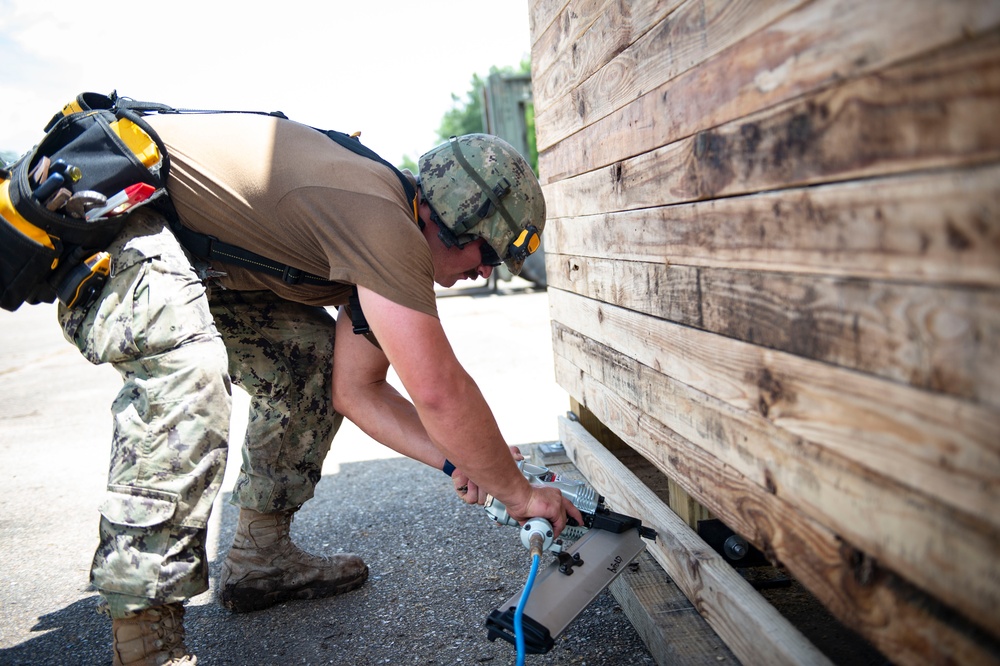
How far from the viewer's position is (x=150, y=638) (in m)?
2.11

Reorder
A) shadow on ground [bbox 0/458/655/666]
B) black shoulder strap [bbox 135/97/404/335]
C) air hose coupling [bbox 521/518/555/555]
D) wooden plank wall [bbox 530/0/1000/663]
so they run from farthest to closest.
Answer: shadow on ground [bbox 0/458/655/666] → black shoulder strap [bbox 135/97/404/335] → air hose coupling [bbox 521/518/555/555] → wooden plank wall [bbox 530/0/1000/663]

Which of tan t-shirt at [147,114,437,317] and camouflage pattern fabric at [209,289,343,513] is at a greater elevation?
tan t-shirt at [147,114,437,317]

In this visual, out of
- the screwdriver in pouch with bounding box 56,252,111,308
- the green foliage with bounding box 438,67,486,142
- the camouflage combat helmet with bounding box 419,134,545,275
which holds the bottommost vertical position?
the screwdriver in pouch with bounding box 56,252,111,308

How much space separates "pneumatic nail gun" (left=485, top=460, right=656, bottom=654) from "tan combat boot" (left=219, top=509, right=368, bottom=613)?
83 cm

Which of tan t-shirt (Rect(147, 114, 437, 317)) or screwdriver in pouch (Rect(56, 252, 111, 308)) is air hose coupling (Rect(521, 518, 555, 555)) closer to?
tan t-shirt (Rect(147, 114, 437, 317))

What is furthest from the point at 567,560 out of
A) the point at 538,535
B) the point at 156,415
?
the point at 156,415

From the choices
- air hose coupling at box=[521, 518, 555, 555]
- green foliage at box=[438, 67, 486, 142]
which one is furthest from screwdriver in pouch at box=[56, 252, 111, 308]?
green foliage at box=[438, 67, 486, 142]

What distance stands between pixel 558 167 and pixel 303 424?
5.03ft

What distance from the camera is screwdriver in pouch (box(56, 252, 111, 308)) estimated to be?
206 centimetres

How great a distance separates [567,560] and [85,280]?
1607 millimetres

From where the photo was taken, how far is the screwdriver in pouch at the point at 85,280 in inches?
81.2

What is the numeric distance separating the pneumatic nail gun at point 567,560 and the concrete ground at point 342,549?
30cm

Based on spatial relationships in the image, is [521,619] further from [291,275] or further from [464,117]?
[464,117]

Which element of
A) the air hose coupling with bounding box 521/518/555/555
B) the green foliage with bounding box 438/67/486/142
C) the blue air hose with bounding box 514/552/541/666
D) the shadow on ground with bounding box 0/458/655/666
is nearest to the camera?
the blue air hose with bounding box 514/552/541/666
